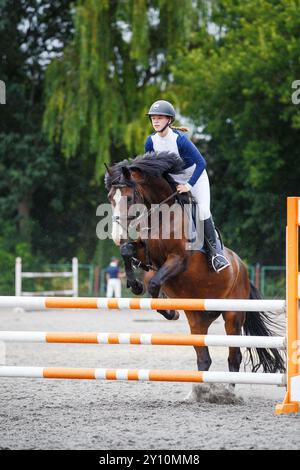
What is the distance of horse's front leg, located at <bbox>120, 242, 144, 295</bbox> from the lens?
6.89 m

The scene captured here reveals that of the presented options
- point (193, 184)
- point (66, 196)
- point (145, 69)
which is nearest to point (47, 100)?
point (145, 69)

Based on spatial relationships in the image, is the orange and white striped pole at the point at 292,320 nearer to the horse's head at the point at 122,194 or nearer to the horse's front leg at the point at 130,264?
the horse's head at the point at 122,194

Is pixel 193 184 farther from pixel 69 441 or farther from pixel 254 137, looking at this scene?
pixel 254 137

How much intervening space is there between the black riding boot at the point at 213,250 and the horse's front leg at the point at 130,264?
66 centimetres

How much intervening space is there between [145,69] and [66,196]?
302 inches

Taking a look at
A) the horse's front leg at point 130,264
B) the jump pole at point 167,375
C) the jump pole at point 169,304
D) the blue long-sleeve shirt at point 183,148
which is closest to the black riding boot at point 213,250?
the blue long-sleeve shirt at point 183,148

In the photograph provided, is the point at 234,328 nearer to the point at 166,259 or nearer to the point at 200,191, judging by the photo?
the point at 166,259

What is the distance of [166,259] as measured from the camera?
282 inches

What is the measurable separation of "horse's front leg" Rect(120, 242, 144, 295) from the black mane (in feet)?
1.70

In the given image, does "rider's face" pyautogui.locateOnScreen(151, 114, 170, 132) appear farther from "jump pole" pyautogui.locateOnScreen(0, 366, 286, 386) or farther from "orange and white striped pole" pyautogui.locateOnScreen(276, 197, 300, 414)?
"jump pole" pyautogui.locateOnScreen(0, 366, 286, 386)

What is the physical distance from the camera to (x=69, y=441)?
5016mm

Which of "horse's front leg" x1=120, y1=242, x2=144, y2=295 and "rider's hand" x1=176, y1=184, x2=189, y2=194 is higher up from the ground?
"rider's hand" x1=176, y1=184, x2=189, y2=194

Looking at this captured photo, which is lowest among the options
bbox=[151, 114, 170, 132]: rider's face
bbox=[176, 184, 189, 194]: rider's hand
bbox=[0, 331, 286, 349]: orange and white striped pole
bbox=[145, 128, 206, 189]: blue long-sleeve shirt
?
bbox=[0, 331, 286, 349]: orange and white striped pole

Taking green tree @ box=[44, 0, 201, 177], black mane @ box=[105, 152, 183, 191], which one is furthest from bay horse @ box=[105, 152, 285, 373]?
green tree @ box=[44, 0, 201, 177]
